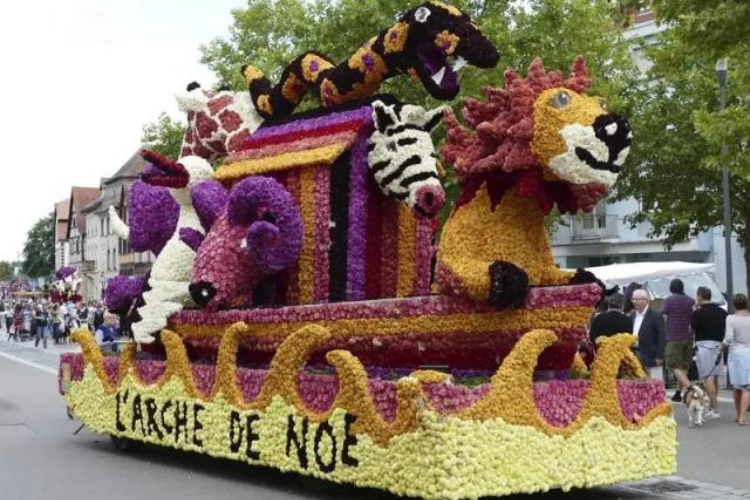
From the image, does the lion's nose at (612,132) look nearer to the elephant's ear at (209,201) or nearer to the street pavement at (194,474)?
the street pavement at (194,474)

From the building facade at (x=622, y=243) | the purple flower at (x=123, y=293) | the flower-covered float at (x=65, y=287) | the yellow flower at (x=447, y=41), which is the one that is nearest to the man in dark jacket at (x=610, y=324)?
the yellow flower at (x=447, y=41)

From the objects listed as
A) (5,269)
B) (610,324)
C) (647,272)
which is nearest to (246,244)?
(610,324)

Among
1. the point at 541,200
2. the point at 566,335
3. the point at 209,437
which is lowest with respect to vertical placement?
the point at 209,437

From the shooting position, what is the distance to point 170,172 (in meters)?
11.8

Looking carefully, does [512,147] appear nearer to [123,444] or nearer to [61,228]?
[123,444]

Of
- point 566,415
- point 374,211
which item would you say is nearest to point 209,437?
point 374,211

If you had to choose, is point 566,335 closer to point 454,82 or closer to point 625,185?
point 454,82

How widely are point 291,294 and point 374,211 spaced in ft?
3.55

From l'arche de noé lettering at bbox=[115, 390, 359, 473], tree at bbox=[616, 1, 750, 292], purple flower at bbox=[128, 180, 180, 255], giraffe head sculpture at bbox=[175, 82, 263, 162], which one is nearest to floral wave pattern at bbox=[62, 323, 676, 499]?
l'arche de noé lettering at bbox=[115, 390, 359, 473]

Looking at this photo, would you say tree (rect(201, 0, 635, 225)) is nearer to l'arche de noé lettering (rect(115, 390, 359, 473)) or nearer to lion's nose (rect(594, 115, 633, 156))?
l'arche de noé lettering (rect(115, 390, 359, 473))

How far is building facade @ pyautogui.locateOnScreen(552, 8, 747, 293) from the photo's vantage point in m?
38.7

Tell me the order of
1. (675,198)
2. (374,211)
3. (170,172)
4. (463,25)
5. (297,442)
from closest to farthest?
(297,442), (463,25), (374,211), (170,172), (675,198)

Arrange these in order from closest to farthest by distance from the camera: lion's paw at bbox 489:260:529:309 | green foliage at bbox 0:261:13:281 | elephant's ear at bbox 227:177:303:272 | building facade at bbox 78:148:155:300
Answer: lion's paw at bbox 489:260:529:309 < elephant's ear at bbox 227:177:303:272 < building facade at bbox 78:148:155:300 < green foliage at bbox 0:261:13:281

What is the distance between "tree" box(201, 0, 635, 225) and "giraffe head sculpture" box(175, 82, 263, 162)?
497 inches
